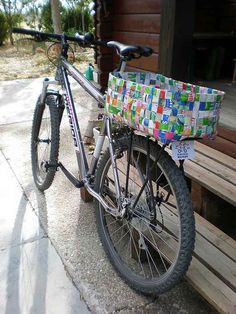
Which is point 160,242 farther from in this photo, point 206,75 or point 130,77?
point 206,75

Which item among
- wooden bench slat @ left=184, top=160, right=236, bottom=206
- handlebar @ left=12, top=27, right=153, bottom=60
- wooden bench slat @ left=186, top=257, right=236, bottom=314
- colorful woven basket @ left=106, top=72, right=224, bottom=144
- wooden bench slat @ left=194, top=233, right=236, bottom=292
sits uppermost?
handlebar @ left=12, top=27, right=153, bottom=60

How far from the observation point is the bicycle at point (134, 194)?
1629mm

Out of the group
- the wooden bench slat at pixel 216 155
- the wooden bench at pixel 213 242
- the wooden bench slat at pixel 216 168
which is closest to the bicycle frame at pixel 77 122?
the wooden bench at pixel 213 242

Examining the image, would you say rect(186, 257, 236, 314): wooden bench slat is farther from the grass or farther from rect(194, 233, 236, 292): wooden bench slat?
the grass

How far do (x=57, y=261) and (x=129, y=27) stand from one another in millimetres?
2744

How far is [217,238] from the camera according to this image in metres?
1.96

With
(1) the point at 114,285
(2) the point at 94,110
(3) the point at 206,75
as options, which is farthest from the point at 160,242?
(2) the point at 94,110

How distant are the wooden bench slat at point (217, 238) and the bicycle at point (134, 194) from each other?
154 millimetres

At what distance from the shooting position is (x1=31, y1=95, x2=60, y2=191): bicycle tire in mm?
2551

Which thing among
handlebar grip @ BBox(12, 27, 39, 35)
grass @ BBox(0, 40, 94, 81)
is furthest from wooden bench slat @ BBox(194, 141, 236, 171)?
grass @ BBox(0, 40, 94, 81)

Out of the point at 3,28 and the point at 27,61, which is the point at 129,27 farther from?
the point at 3,28

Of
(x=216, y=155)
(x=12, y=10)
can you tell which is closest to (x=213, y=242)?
(x=216, y=155)

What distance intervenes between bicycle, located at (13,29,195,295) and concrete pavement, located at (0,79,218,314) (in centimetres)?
14

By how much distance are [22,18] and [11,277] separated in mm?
15109
